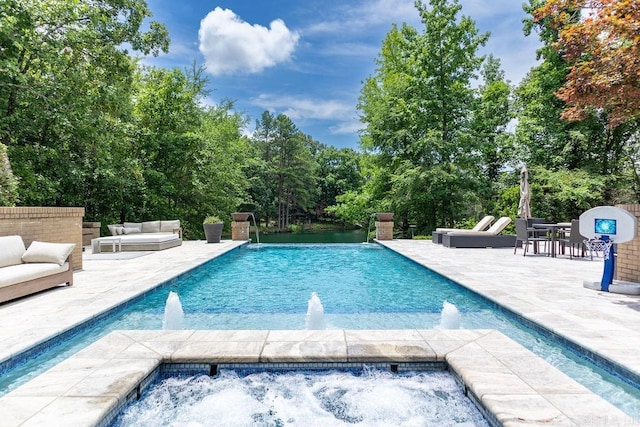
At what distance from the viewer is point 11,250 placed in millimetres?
4934

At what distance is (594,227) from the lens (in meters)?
4.91

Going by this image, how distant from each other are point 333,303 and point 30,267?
4029 mm

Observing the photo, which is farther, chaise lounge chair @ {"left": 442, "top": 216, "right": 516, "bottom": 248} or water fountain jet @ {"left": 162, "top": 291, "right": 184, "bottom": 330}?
chaise lounge chair @ {"left": 442, "top": 216, "right": 516, "bottom": 248}

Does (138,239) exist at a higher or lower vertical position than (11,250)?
lower

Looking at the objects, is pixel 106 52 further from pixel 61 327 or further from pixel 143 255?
pixel 61 327

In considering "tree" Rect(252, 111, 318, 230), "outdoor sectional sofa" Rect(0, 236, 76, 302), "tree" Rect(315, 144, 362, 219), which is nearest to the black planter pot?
"outdoor sectional sofa" Rect(0, 236, 76, 302)

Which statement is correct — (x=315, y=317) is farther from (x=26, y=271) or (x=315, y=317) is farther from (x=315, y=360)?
(x=26, y=271)

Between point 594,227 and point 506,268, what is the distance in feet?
7.59

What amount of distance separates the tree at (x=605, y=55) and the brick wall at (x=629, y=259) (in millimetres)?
1547

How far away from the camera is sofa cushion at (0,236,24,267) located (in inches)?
189

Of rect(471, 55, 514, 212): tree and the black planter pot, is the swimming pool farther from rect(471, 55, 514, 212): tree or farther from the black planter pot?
rect(471, 55, 514, 212): tree

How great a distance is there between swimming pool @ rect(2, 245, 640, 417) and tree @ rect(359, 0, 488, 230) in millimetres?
8700

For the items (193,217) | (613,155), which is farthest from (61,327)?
(613,155)

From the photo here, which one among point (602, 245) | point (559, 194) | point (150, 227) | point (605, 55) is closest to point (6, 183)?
point (150, 227)
